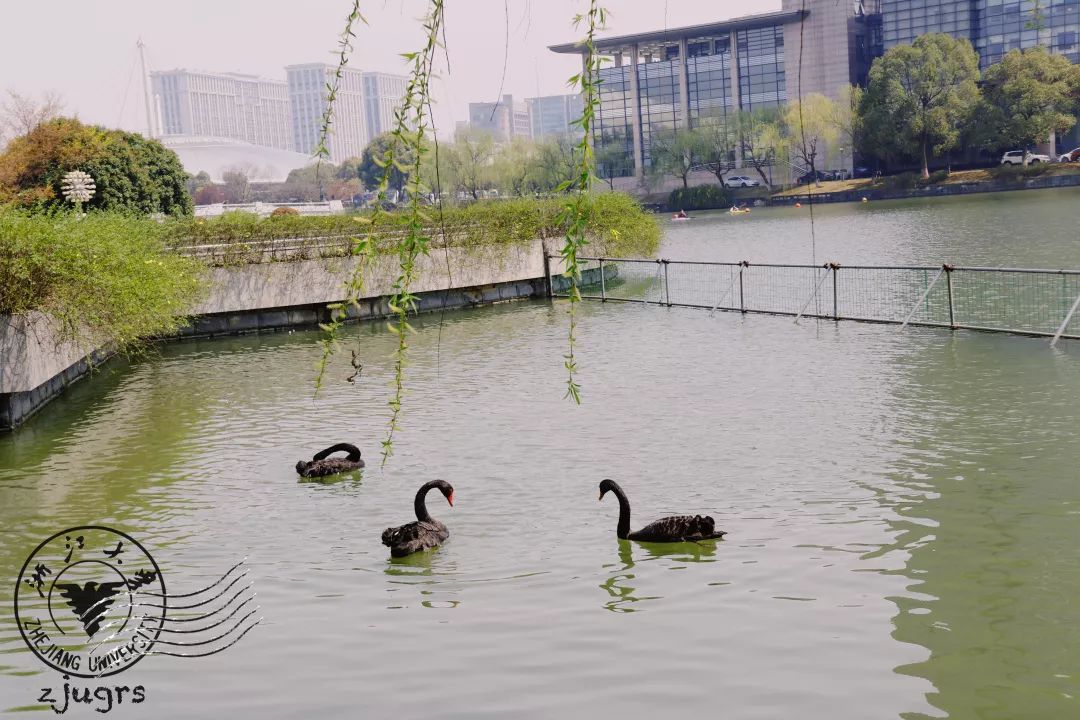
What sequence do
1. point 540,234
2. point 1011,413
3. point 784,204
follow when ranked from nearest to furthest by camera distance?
1. point 1011,413
2. point 540,234
3. point 784,204

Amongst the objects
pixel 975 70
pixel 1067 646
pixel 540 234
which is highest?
pixel 975 70

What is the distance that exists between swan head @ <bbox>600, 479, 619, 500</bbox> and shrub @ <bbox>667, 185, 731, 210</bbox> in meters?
96.5

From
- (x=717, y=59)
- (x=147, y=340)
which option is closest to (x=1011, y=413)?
(x=147, y=340)

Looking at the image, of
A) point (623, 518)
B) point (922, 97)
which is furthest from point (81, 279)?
point (922, 97)

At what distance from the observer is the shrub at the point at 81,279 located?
17.6 m

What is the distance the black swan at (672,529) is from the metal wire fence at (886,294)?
10757 millimetres

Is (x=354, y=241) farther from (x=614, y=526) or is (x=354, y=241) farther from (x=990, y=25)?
(x=990, y=25)

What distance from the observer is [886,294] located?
28.3 metres

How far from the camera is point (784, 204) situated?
99.7 m

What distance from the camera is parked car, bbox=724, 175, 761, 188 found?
11371cm

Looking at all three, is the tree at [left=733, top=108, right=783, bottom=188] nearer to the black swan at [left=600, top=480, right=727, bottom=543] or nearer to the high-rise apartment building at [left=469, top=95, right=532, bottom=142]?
the high-rise apartment building at [left=469, top=95, right=532, bottom=142]

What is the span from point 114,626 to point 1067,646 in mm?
6664

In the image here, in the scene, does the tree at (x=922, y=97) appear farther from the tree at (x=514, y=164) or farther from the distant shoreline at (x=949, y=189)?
the tree at (x=514, y=164)

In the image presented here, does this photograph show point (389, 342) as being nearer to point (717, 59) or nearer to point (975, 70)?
point (975, 70)
